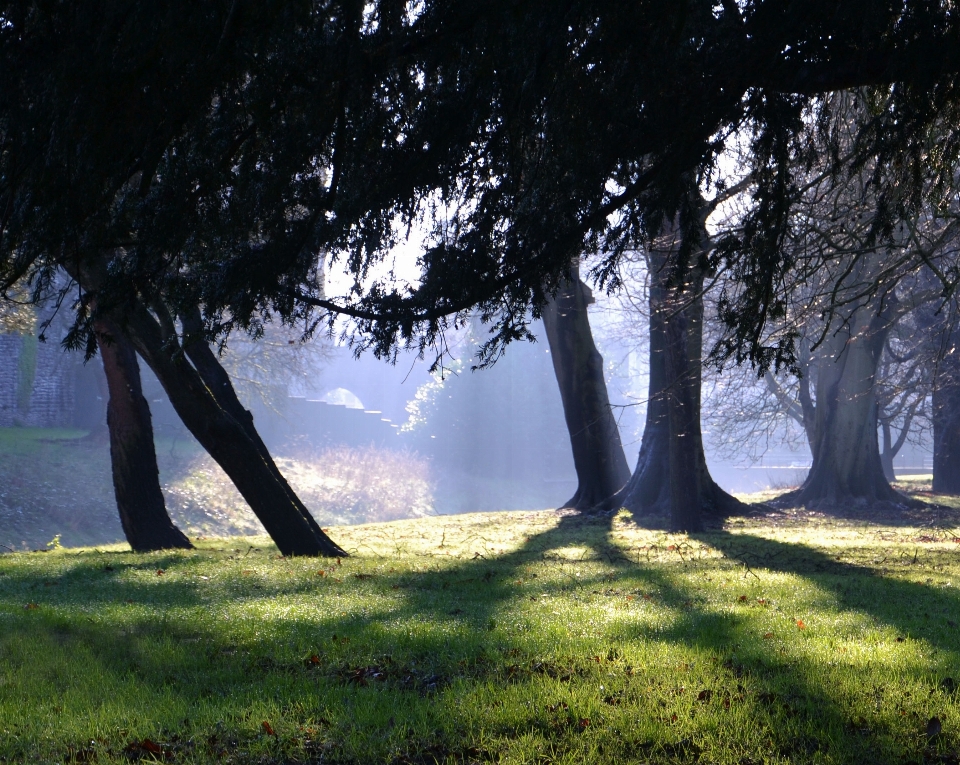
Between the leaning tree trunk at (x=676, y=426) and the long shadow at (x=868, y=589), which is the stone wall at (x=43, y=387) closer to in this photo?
the leaning tree trunk at (x=676, y=426)

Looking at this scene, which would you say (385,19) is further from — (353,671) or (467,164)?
(353,671)

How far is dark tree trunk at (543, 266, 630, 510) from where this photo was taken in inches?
759

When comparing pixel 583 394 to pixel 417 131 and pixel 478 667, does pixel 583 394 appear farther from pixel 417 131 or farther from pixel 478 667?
pixel 478 667

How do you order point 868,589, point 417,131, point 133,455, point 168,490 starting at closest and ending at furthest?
point 417,131, point 868,589, point 133,455, point 168,490

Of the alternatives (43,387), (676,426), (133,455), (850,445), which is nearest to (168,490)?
(43,387)

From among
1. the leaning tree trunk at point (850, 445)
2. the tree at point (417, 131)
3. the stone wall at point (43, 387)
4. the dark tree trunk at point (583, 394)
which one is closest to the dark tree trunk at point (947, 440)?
the leaning tree trunk at point (850, 445)

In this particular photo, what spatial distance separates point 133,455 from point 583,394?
1018 centimetres

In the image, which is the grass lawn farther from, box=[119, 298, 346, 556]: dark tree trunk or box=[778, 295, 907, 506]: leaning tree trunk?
box=[778, 295, 907, 506]: leaning tree trunk

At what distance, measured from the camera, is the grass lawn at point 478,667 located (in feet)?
12.2

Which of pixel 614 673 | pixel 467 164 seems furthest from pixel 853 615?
pixel 467 164

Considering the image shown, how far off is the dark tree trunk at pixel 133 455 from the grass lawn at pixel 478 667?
324 cm

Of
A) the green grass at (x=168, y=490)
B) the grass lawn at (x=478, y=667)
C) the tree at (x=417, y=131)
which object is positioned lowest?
the green grass at (x=168, y=490)

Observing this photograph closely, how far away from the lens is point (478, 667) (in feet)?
15.7

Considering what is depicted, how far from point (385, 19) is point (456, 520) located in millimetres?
17001
